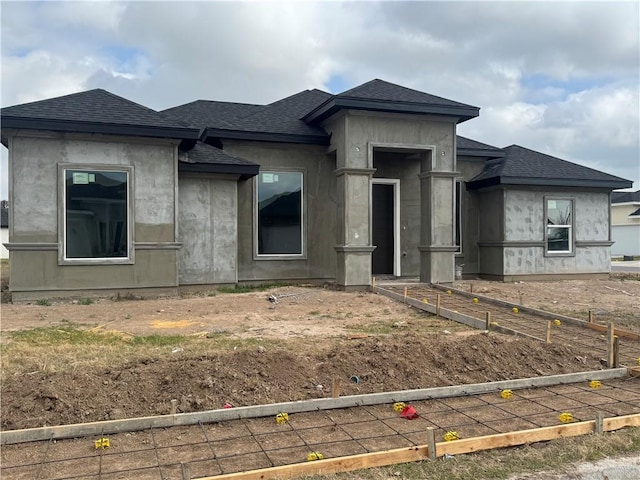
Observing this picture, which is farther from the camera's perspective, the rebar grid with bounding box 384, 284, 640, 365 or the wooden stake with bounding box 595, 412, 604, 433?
the rebar grid with bounding box 384, 284, 640, 365

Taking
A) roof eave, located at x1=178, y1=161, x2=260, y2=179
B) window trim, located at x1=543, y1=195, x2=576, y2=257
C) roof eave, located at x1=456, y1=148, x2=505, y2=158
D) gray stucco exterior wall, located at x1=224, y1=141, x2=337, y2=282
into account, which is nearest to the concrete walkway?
window trim, located at x1=543, y1=195, x2=576, y2=257

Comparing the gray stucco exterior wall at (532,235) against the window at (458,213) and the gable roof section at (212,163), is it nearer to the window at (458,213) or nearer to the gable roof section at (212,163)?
the window at (458,213)

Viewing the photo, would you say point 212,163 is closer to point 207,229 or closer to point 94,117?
point 207,229

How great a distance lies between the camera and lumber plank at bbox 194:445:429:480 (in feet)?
12.0

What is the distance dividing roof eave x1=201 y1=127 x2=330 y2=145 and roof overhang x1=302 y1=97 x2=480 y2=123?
648 millimetres

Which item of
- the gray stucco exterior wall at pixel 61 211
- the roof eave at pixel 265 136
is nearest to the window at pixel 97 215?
the gray stucco exterior wall at pixel 61 211

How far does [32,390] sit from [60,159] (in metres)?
8.29

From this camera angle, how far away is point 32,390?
4.99 meters

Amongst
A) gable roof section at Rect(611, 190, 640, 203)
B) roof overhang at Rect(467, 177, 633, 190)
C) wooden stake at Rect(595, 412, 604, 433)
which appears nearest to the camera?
wooden stake at Rect(595, 412, 604, 433)

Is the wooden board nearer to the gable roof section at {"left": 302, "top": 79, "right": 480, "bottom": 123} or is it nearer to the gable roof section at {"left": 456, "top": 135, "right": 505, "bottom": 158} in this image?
the gable roof section at {"left": 302, "top": 79, "right": 480, "bottom": 123}

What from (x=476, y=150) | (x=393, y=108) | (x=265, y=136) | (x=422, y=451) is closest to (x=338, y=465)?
(x=422, y=451)

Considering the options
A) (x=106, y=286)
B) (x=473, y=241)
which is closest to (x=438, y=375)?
(x=106, y=286)

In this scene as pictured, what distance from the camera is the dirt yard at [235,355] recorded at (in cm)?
505

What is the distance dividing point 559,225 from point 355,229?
7613 mm
